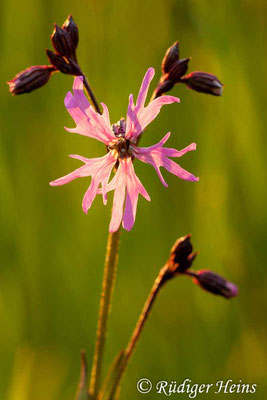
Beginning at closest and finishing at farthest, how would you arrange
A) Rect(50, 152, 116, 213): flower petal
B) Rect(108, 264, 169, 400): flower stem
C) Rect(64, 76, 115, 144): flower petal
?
Rect(64, 76, 115, 144): flower petal, Rect(50, 152, 116, 213): flower petal, Rect(108, 264, 169, 400): flower stem

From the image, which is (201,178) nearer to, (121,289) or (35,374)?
(121,289)

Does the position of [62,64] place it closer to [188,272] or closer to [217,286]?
[188,272]

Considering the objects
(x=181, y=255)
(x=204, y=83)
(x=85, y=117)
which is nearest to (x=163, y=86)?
(x=204, y=83)

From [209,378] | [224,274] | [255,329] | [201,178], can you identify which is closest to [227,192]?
[201,178]

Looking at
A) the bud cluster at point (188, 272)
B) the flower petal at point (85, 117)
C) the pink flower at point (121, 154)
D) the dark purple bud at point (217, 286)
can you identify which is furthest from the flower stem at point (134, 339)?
the flower petal at point (85, 117)

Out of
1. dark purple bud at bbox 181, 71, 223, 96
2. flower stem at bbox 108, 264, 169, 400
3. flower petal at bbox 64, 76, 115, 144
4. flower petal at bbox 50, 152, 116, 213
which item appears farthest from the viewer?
dark purple bud at bbox 181, 71, 223, 96

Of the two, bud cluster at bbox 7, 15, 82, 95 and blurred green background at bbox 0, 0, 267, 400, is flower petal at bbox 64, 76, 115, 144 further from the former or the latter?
blurred green background at bbox 0, 0, 267, 400

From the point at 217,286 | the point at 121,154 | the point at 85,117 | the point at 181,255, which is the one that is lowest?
the point at 217,286

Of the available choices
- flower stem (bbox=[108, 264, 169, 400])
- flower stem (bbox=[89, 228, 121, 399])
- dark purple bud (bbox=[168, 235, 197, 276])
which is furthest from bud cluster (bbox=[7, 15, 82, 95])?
flower stem (bbox=[108, 264, 169, 400])
